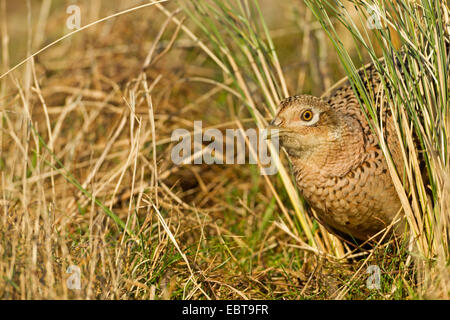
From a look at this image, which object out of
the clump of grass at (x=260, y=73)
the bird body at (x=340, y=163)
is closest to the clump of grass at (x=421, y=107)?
the bird body at (x=340, y=163)

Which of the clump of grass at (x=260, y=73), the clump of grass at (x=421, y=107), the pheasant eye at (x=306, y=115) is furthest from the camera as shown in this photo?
the clump of grass at (x=260, y=73)

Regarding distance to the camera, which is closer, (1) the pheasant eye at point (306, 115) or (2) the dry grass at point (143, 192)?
(2) the dry grass at point (143, 192)

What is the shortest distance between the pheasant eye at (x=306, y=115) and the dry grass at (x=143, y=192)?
1.90 ft

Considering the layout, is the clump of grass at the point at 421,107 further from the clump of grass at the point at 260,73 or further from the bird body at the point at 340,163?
the clump of grass at the point at 260,73

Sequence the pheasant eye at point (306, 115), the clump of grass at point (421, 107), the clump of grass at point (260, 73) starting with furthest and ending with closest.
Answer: the clump of grass at point (260, 73), the pheasant eye at point (306, 115), the clump of grass at point (421, 107)

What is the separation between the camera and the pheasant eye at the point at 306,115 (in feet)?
7.65

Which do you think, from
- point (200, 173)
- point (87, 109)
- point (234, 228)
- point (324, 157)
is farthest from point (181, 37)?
point (324, 157)

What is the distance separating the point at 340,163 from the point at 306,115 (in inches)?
9.5

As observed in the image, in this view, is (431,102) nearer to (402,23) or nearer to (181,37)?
(402,23)

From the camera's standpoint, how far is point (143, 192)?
2865 millimetres

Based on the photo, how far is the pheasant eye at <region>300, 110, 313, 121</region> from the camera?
233cm

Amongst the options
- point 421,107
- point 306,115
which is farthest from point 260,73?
point 421,107

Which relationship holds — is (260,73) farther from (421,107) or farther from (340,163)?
(421,107)

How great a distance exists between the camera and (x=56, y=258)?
2.17 m
